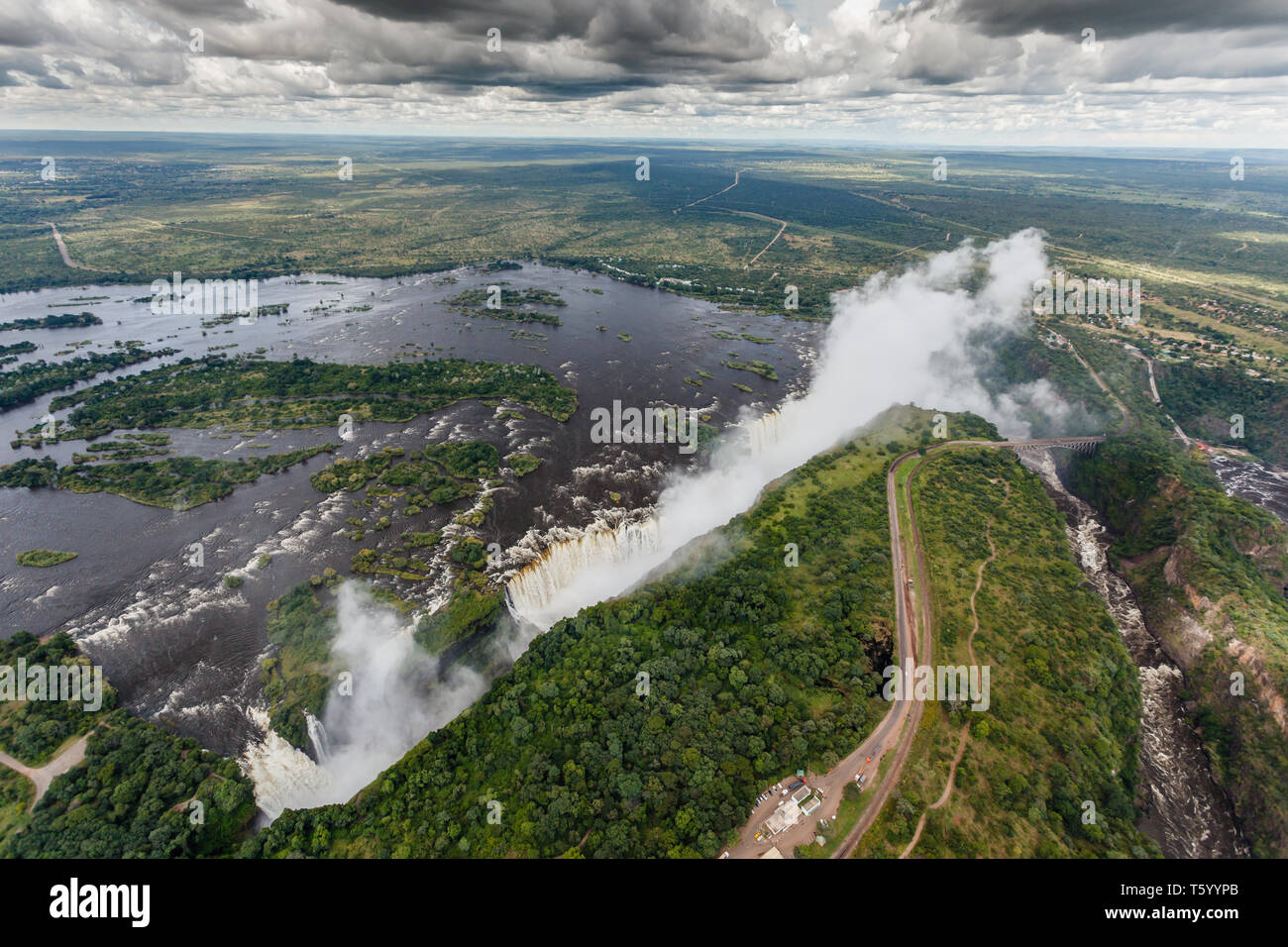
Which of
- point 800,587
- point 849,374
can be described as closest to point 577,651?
point 800,587

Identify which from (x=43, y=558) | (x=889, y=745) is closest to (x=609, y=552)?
(x=889, y=745)

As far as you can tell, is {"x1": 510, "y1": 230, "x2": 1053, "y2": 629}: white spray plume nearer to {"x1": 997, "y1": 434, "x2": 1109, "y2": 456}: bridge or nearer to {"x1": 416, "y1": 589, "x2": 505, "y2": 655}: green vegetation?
{"x1": 416, "y1": 589, "x2": 505, "y2": 655}: green vegetation

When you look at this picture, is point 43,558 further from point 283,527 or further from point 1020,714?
point 1020,714

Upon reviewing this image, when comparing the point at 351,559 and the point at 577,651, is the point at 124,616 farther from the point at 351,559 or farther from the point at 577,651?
the point at 577,651

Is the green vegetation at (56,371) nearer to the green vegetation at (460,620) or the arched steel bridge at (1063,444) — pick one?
the green vegetation at (460,620)
